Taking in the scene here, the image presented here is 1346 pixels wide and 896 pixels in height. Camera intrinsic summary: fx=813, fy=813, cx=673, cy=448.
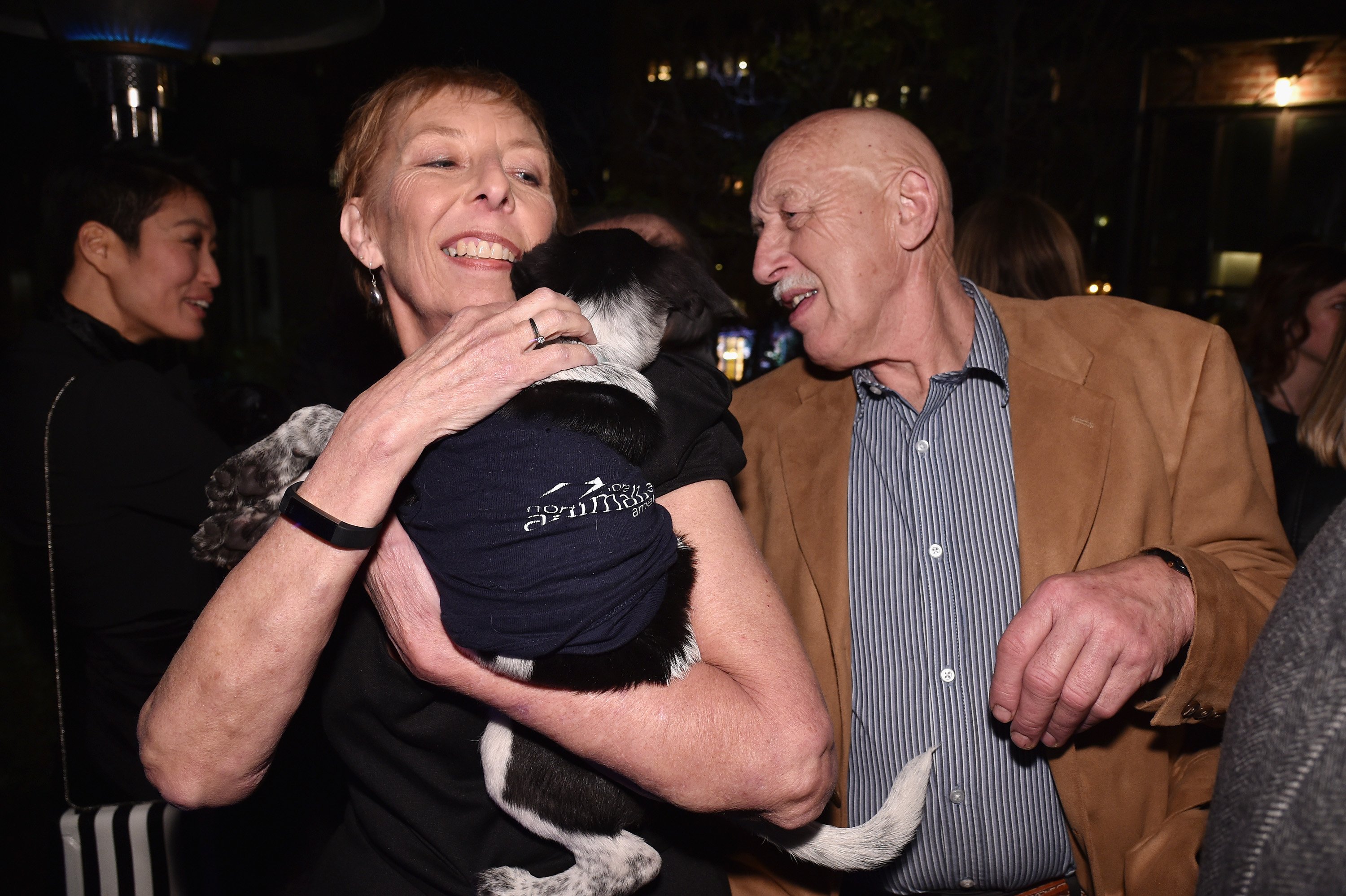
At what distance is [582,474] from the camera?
122 cm

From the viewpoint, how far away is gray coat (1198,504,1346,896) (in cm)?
69

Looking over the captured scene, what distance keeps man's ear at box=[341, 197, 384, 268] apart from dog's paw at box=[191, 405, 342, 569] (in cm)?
39

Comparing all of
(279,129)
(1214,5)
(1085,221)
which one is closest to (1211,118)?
(1214,5)

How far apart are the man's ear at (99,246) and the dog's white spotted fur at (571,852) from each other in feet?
9.01

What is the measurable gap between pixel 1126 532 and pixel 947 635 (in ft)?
1.66

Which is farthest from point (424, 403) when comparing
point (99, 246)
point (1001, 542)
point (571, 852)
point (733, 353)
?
point (733, 353)

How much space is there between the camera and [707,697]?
133cm

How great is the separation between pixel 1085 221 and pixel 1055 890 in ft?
35.3

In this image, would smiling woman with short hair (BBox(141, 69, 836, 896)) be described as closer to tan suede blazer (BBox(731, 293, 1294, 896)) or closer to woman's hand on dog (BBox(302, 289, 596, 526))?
woman's hand on dog (BBox(302, 289, 596, 526))

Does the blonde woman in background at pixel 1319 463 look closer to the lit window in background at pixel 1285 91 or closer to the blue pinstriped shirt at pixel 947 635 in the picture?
the blue pinstriped shirt at pixel 947 635

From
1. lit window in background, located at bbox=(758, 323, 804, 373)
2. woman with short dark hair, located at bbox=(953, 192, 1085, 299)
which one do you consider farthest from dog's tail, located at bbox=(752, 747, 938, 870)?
lit window in background, located at bbox=(758, 323, 804, 373)

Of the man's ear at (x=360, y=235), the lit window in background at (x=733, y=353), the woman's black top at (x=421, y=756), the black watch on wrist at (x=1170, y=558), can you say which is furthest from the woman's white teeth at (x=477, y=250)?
the lit window in background at (x=733, y=353)

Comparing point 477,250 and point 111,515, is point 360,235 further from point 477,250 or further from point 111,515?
point 111,515

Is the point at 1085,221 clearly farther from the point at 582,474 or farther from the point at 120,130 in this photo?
the point at 582,474
